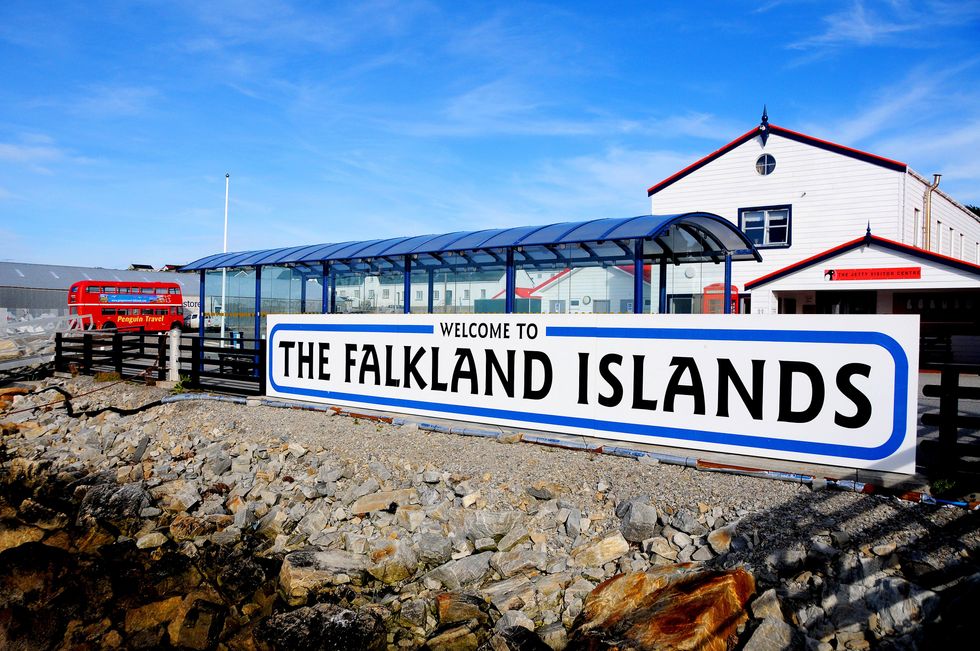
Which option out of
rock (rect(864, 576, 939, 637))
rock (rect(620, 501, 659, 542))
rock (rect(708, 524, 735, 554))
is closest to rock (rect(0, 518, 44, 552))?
rock (rect(620, 501, 659, 542))

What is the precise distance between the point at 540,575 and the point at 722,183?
2255 cm

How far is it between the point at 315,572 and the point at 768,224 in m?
22.8

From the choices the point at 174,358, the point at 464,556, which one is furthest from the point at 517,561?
the point at 174,358

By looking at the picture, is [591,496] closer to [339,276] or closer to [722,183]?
[339,276]

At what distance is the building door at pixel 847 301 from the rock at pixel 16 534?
2380 centimetres

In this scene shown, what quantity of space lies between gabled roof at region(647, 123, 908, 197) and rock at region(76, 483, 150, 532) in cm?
2251

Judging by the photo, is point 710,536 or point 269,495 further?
point 269,495

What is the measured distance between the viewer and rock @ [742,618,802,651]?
4.67 metres

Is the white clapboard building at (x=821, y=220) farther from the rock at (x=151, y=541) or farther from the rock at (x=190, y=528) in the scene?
the rock at (x=151, y=541)

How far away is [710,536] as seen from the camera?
A: 607 cm

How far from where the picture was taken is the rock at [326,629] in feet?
18.9

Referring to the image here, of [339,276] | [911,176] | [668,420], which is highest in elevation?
[911,176]

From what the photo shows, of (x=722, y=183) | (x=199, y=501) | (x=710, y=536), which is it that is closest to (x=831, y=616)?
(x=710, y=536)

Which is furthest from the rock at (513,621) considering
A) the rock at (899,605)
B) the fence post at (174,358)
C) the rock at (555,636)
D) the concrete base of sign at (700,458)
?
the fence post at (174,358)
